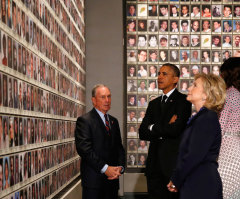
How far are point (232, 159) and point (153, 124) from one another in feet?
4.15

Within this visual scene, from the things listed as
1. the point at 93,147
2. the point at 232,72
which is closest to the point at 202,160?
the point at 232,72

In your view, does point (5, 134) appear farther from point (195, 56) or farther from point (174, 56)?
point (195, 56)

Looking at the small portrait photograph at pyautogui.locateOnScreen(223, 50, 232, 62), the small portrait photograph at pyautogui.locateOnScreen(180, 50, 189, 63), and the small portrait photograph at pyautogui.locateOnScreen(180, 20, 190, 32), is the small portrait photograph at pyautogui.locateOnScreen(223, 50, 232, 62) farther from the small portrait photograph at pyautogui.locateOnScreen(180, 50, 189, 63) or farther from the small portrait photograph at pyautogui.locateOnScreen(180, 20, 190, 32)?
the small portrait photograph at pyautogui.locateOnScreen(180, 20, 190, 32)

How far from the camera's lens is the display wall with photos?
284cm

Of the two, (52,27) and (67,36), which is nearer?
(52,27)

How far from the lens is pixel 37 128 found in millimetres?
3725

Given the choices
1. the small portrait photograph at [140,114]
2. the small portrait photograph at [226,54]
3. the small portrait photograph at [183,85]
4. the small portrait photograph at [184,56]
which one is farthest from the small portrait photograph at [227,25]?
the small portrait photograph at [140,114]

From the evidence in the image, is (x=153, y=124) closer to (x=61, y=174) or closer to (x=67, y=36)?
(x=61, y=174)

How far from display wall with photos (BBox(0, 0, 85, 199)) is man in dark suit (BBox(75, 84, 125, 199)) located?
341 mm

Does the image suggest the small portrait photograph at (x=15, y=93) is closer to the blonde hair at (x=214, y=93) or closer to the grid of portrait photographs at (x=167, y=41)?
the blonde hair at (x=214, y=93)

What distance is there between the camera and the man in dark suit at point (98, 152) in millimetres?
4234

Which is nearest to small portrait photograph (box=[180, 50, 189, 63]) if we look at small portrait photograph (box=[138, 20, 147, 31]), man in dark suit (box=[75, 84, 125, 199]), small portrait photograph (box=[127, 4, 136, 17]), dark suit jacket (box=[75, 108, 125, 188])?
small portrait photograph (box=[138, 20, 147, 31])

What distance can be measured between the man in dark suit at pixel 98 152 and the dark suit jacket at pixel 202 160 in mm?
1328

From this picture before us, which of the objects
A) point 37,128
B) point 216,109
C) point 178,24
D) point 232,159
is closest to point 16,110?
point 37,128
